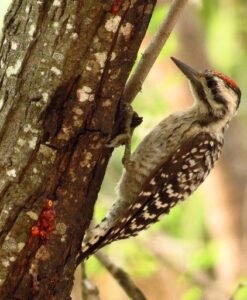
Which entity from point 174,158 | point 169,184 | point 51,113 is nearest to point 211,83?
point 174,158

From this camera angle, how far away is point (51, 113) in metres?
2.63

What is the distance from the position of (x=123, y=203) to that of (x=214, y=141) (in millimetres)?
584

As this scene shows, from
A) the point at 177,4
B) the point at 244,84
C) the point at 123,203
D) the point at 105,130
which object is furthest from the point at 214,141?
the point at 244,84

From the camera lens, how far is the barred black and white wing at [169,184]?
12.3ft

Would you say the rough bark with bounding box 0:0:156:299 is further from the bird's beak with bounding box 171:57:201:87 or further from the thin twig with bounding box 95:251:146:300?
the bird's beak with bounding box 171:57:201:87

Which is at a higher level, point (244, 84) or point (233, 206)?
point (244, 84)

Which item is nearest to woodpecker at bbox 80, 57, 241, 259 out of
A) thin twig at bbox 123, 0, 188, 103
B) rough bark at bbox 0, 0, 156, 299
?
thin twig at bbox 123, 0, 188, 103

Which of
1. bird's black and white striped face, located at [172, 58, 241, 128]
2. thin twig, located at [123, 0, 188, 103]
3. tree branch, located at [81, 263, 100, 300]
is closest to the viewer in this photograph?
thin twig, located at [123, 0, 188, 103]

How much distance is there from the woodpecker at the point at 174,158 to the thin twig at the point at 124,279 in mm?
104

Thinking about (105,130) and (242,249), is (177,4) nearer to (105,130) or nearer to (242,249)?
(105,130)

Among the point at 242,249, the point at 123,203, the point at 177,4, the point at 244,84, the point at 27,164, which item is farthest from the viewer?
the point at 244,84

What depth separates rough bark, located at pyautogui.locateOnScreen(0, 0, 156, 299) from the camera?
2.60 metres

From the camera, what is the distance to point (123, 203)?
12.6 feet

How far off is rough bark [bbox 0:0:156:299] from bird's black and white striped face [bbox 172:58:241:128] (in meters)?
1.38
